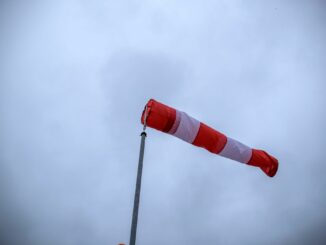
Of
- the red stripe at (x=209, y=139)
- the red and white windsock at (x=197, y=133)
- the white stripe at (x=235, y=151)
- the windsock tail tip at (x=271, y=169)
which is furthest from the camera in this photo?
the windsock tail tip at (x=271, y=169)

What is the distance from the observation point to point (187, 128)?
7867mm

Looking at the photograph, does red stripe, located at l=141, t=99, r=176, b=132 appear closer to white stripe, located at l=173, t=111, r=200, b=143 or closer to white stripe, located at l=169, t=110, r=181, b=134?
white stripe, located at l=169, t=110, r=181, b=134

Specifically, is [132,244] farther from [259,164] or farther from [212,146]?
[259,164]

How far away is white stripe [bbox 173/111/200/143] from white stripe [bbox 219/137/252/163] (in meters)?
1.47

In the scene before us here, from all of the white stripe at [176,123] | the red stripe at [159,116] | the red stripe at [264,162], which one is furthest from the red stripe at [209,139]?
the red stripe at [264,162]

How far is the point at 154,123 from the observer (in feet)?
23.9

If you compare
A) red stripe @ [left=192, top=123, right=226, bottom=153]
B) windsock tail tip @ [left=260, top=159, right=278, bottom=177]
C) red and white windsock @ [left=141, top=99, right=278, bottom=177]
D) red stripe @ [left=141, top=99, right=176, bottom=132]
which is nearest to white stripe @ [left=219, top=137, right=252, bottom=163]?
red and white windsock @ [left=141, top=99, right=278, bottom=177]

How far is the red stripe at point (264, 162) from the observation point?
947cm

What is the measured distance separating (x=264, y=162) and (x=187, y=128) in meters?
3.89

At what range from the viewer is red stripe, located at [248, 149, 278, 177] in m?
9.47

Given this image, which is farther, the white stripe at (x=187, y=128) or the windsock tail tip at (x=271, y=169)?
the windsock tail tip at (x=271, y=169)

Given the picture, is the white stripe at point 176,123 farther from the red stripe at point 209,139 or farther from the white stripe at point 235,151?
the white stripe at point 235,151

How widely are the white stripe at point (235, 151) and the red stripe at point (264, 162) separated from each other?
0.34 metres

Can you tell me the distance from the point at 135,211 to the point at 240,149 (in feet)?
18.9
